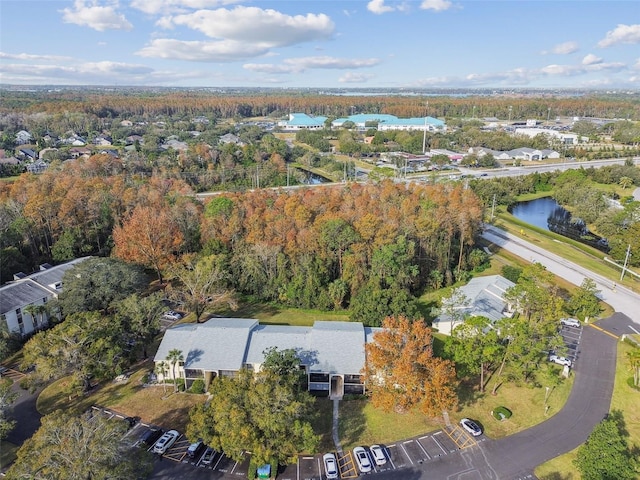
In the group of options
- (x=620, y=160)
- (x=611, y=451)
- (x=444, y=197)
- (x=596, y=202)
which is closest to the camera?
(x=611, y=451)

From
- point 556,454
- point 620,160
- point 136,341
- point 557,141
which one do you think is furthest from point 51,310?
point 557,141

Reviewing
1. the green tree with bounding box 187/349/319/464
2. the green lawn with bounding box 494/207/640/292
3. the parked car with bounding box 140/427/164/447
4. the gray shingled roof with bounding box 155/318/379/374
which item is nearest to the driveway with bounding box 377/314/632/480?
the green tree with bounding box 187/349/319/464

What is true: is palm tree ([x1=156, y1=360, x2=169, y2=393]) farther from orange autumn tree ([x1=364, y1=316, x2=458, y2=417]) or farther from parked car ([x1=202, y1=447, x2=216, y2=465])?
orange autumn tree ([x1=364, y1=316, x2=458, y2=417])

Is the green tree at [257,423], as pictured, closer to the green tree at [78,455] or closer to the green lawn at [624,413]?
the green tree at [78,455]

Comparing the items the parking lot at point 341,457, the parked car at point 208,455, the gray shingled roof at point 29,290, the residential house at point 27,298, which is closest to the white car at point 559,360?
the parking lot at point 341,457

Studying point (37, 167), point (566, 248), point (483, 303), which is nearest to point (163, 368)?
point (483, 303)

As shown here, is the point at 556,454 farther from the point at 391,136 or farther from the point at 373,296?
the point at 391,136

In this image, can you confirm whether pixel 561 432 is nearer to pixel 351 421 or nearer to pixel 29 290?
pixel 351 421
